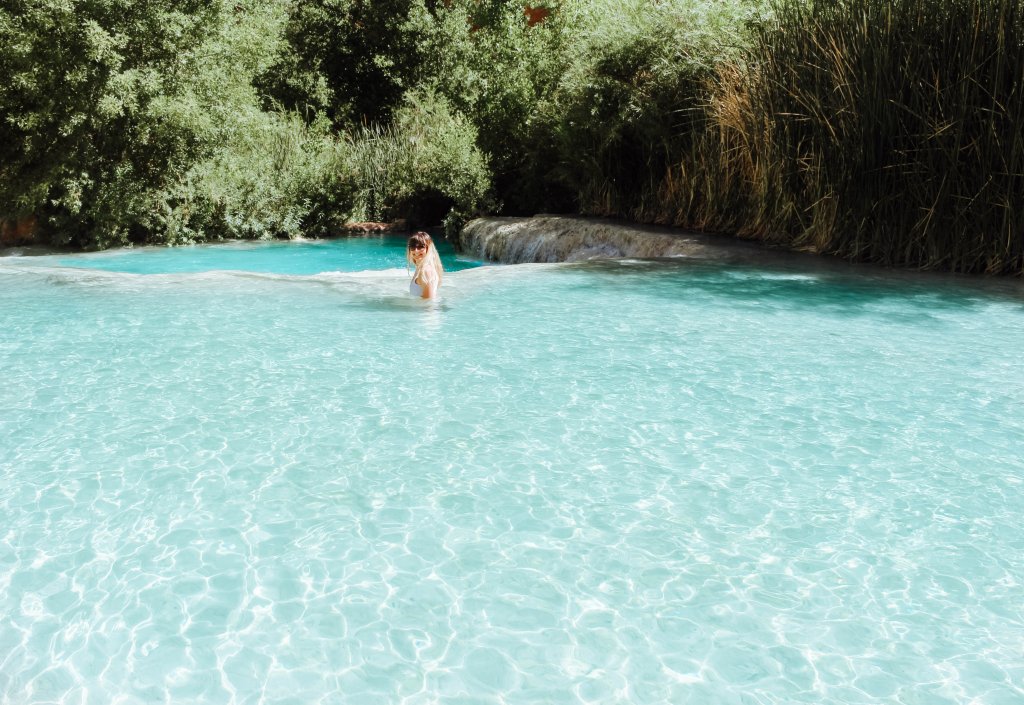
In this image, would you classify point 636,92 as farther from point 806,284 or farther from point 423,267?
point 423,267

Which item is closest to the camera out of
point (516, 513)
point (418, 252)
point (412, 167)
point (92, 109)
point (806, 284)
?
point (516, 513)

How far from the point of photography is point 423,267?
908cm

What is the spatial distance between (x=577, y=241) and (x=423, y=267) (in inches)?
215

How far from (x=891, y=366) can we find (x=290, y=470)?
4.72 metres

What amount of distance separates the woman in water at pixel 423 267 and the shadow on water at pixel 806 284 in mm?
2071

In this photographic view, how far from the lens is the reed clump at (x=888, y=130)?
32.3 ft

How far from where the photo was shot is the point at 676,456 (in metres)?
5.12

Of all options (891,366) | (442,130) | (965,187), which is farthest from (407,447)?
(442,130)

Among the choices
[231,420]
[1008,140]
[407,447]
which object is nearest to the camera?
[407,447]

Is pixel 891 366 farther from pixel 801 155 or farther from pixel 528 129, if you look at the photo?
pixel 528 129

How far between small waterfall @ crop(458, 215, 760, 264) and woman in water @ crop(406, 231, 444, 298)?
431 centimetres

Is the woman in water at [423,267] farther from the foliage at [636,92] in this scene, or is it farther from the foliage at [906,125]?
the foliage at [636,92]

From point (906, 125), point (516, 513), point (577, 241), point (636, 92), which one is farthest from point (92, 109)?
point (516, 513)

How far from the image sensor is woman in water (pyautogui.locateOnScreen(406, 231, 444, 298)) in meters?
9.12
